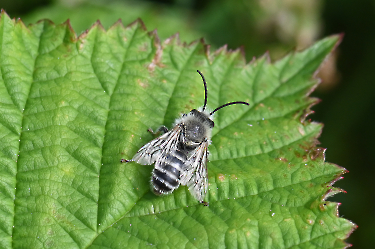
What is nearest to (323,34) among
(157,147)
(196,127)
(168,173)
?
(196,127)

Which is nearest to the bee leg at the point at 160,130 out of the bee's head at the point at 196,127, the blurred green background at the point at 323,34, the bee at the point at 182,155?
the bee at the point at 182,155

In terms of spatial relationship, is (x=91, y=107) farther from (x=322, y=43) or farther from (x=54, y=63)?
(x=322, y=43)

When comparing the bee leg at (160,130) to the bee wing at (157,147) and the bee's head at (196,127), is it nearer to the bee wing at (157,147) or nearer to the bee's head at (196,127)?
the bee wing at (157,147)

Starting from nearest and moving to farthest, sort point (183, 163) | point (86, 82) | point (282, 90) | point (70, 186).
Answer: point (70, 186), point (183, 163), point (86, 82), point (282, 90)

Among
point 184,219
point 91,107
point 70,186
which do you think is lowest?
point 184,219

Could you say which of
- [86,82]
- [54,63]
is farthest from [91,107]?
[54,63]
